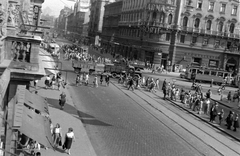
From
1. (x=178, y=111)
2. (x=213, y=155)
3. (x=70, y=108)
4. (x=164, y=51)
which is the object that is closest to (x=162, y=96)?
(x=178, y=111)

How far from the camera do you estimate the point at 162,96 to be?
35250 millimetres

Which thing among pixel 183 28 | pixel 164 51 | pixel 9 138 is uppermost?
pixel 183 28

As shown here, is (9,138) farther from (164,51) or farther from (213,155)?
(164,51)

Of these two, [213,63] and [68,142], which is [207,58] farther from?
[68,142]

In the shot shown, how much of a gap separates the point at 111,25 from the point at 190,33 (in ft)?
118

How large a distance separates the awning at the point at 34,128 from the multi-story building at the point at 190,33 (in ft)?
166

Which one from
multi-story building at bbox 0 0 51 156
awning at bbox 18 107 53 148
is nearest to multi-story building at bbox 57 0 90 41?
awning at bbox 18 107 53 148

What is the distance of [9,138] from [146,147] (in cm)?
761

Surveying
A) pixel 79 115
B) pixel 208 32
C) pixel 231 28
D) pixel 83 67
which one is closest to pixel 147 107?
pixel 79 115

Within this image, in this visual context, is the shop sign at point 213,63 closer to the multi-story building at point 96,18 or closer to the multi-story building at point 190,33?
the multi-story building at point 190,33

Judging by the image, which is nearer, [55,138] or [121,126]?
[55,138]

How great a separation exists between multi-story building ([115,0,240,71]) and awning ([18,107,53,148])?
5069 centimetres

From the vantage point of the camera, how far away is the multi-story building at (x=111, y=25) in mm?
89931

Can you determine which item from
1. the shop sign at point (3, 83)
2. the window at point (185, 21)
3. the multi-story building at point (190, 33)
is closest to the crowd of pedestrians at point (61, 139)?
the shop sign at point (3, 83)
